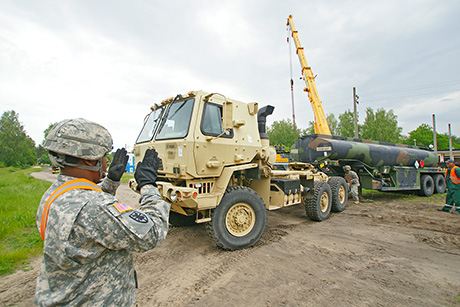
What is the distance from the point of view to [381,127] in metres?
30.3

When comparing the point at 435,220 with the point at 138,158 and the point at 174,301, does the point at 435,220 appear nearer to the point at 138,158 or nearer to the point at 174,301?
the point at 174,301

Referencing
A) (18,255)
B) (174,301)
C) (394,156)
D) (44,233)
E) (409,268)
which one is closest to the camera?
(44,233)

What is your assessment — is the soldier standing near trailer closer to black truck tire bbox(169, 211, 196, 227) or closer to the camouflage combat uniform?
the camouflage combat uniform

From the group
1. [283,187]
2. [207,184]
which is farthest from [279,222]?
[207,184]

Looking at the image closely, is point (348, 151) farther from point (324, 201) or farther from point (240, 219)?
point (240, 219)

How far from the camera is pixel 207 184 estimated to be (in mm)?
4348

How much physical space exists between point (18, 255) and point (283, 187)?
488cm

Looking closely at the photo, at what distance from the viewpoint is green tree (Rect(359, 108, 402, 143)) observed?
2988 centimetres

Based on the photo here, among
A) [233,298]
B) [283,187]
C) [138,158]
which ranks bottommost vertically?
[233,298]

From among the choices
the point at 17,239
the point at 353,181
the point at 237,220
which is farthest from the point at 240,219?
the point at 353,181

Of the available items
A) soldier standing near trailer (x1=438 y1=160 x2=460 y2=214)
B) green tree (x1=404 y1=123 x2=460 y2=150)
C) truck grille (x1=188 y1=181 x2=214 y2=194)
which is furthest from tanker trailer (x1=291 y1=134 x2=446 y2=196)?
green tree (x1=404 y1=123 x2=460 y2=150)

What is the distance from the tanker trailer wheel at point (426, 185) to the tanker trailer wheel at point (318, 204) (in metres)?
7.89

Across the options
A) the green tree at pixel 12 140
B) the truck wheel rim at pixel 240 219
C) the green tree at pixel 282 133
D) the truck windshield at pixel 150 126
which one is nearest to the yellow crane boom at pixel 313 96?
the truck wheel rim at pixel 240 219

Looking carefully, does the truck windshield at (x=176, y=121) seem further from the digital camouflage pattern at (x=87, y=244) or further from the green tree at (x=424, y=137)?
the green tree at (x=424, y=137)
